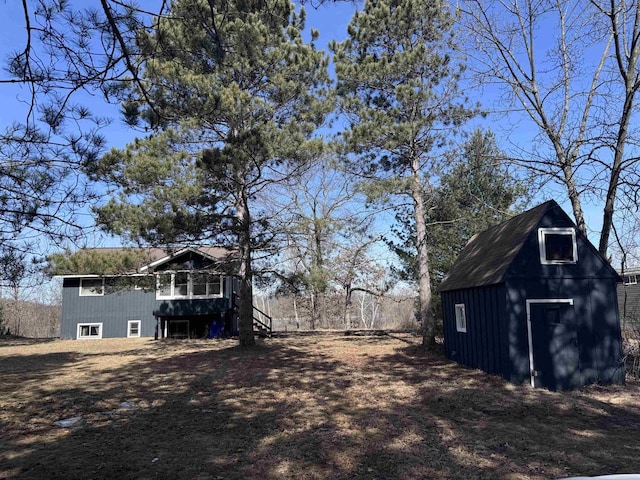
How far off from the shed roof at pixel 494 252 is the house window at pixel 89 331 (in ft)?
62.3

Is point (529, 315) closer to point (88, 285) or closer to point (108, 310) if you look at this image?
point (108, 310)

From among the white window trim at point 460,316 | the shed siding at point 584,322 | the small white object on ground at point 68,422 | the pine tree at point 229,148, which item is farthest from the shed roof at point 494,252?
the small white object on ground at point 68,422

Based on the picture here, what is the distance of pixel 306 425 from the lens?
6762 mm

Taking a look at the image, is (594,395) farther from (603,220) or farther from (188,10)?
(188,10)

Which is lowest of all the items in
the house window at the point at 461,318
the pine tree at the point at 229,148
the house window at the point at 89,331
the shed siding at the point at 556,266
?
the house window at the point at 89,331

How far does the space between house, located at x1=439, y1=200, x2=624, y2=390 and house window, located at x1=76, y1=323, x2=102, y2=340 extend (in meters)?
21.0

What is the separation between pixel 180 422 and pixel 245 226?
858 cm

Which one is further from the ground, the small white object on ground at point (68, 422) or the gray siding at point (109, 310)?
the gray siding at point (109, 310)

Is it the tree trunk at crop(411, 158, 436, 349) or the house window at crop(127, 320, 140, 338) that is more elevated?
the tree trunk at crop(411, 158, 436, 349)

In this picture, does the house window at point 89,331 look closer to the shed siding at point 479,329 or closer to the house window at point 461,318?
the shed siding at point 479,329

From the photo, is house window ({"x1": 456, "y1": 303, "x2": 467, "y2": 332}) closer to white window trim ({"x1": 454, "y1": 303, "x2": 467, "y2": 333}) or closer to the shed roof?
white window trim ({"x1": 454, "y1": 303, "x2": 467, "y2": 333})

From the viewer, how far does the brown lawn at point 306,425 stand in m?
5.03

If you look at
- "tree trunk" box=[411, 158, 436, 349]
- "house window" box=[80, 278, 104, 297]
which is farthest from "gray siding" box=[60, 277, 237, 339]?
"tree trunk" box=[411, 158, 436, 349]

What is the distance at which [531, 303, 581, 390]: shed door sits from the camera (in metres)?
9.58
